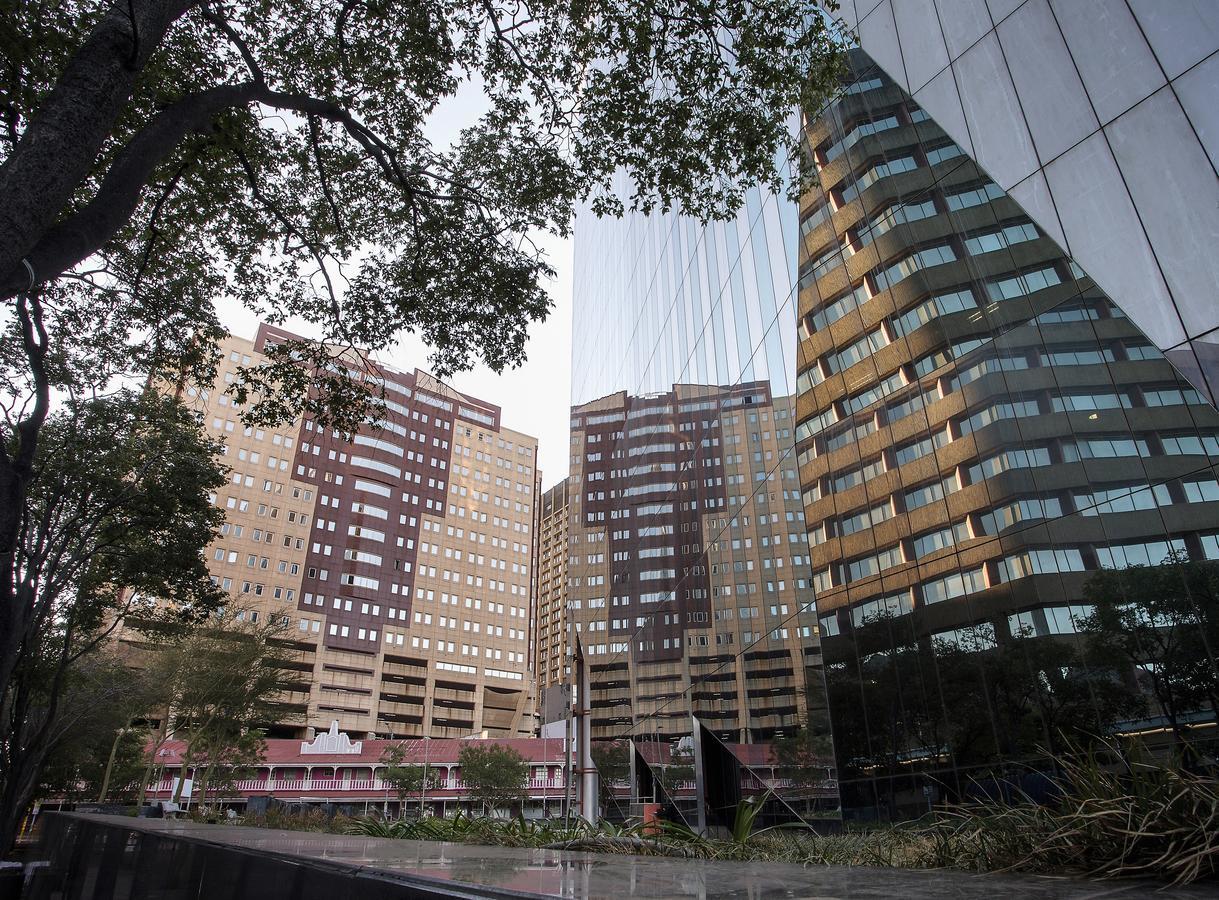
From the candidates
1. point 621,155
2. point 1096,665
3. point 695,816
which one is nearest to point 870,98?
point 621,155

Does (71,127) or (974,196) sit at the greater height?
(974,196)

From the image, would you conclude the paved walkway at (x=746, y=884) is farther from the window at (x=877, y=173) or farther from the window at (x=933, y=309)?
the window at (x=877, y=173)

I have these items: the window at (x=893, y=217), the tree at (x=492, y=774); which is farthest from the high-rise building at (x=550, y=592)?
the window at (x=893, y=217)

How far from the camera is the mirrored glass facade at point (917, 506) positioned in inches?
281

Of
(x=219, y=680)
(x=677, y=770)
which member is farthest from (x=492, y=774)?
(x=677, y=770)

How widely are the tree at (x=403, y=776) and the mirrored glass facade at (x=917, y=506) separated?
139 feet

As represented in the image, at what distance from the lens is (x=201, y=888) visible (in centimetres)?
428

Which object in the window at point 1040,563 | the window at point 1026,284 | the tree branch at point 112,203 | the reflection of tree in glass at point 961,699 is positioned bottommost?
the reflection of tree in glass at point 961,699

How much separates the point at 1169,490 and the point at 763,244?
887cm

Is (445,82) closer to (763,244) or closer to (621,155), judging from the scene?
(621,155)

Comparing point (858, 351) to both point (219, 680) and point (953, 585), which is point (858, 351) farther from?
point (219, 680)

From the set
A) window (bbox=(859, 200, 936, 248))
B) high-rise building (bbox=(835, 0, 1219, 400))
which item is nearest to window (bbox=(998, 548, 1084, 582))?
high-rise building (bbox=(835, 0, 1219, 400))

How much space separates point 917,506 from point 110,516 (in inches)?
656

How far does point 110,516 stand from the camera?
1534cm
